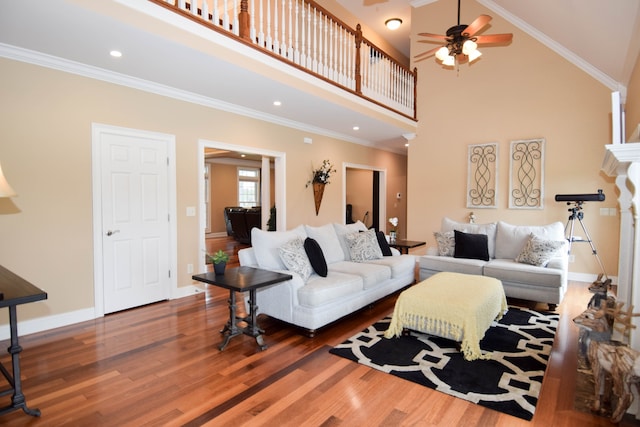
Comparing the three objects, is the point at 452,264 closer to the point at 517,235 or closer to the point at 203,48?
the point at 517,235

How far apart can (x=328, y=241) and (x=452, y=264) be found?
1765mm

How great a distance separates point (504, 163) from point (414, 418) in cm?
532

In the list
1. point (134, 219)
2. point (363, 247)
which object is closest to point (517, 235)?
point (363, 247)

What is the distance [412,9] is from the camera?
7031 millimetres

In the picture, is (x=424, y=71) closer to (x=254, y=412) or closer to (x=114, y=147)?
(x=114, y=147)

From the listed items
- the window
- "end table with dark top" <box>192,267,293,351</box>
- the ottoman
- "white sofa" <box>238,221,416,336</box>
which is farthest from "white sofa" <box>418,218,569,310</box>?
the window

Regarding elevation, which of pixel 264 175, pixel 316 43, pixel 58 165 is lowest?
pixel 58 165

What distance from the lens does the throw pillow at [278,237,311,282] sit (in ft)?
11.4

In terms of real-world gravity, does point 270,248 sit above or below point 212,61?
below

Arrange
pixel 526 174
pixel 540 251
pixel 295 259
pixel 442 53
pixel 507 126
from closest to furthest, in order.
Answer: pixel 295 259
pixel 442 53
pixel 540 251
pixel 526 174
pixel 507 126

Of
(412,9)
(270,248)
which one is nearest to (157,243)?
(270,248)

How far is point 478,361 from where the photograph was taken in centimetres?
278

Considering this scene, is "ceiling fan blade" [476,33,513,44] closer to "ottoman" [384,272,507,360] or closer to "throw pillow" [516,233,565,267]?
"throw pillow" [516,233,565,267]

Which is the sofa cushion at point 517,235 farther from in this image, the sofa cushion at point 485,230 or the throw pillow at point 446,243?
the throw pillow at point 446,243
